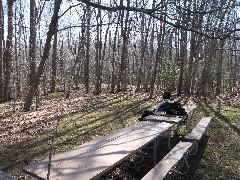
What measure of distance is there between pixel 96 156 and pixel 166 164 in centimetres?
125

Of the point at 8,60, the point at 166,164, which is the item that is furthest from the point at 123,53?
the point at 166,164

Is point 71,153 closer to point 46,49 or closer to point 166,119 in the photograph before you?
point 166,119

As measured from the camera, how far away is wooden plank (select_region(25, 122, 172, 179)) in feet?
9.45

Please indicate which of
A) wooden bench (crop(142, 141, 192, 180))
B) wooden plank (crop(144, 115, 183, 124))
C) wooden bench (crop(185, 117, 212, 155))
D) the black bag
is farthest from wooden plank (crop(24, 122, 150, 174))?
the black bag

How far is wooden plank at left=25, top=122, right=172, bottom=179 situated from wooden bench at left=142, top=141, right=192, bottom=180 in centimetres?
39

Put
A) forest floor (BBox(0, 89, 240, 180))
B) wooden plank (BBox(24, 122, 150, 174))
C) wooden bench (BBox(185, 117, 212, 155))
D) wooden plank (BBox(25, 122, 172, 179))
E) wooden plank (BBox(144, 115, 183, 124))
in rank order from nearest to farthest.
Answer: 1. wooden plank (BBox(25, 122, 172, 179))
2. wooden plank (BBox(24, 122, 150, 174))
3. forest floor (BBox(0, 89, 240, 180))
4. wooden bench (BBox(185, 117, 212, 155))
5. wooden plank (BBox(144, 115, 183, 124))

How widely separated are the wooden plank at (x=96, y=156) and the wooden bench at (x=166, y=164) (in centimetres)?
39

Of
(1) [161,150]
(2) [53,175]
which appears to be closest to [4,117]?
(1) [161,150]

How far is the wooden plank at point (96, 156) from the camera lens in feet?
9.45

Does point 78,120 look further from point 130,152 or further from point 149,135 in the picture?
point 130,152

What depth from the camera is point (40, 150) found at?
577 cm

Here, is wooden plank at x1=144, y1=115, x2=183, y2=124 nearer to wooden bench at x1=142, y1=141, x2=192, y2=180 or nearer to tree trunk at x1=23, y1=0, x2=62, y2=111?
wooden bench at x1=142, y1=141, x2=192, y2=180

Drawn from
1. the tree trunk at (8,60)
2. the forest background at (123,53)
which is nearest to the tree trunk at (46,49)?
the forest background at (123,53)

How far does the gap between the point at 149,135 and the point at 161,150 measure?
4.89ft
